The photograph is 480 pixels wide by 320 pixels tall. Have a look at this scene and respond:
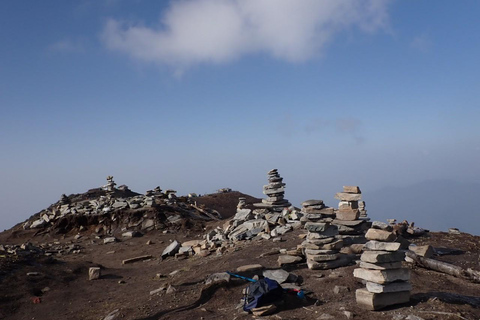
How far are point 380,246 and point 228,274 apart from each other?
4.22m

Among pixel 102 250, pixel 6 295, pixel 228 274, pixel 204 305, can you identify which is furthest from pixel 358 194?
pixel 102 250

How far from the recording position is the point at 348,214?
12977 millimetres

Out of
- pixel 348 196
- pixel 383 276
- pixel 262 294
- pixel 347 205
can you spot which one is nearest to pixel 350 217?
pixel 347 205

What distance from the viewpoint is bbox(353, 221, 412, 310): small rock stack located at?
7.57m

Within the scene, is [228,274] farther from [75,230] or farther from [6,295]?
[75,230]

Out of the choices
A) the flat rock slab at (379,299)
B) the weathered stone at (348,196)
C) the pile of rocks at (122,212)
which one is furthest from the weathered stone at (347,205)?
the pile of rocks at (122,212)

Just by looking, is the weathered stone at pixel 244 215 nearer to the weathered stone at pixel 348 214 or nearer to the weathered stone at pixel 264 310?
the weathered stone at pixel 348 214

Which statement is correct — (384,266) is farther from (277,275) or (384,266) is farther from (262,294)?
(277,275)

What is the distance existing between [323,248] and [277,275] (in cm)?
191

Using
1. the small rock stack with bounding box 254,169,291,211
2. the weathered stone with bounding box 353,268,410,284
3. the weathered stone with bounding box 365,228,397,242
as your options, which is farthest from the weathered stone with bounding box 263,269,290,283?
the small rock stack with bounding box 254,169,291,211

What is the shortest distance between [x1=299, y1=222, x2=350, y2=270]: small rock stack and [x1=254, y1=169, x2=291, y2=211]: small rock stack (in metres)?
8.45

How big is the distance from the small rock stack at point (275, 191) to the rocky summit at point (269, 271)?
2.2 inches

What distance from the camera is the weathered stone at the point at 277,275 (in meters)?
9.61

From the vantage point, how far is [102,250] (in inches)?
803
